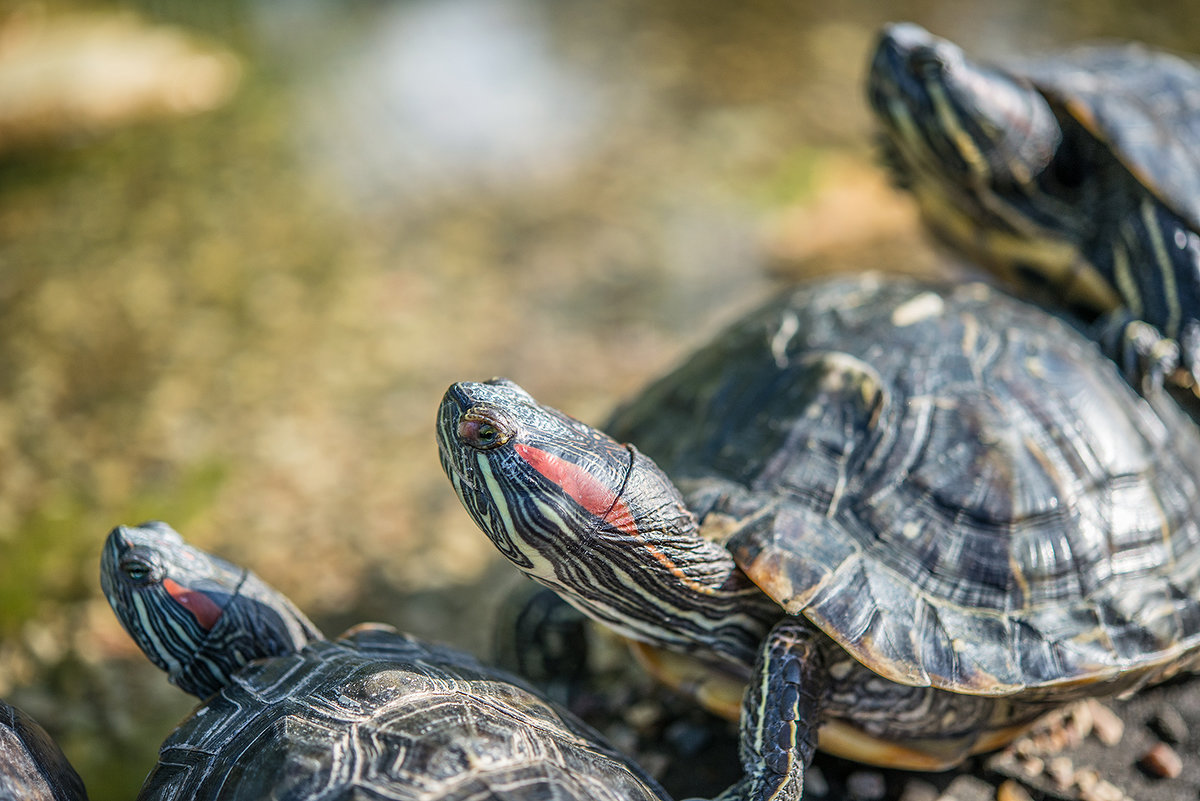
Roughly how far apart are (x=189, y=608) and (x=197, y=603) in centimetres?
3

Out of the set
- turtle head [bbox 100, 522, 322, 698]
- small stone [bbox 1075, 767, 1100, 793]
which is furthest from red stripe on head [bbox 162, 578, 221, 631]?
small stone [bbox 1075, 767, 1100, 793]

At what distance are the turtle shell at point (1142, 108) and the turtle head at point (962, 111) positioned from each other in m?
0.13

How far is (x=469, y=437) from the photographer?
246 cm

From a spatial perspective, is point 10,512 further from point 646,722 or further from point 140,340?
point 646,722

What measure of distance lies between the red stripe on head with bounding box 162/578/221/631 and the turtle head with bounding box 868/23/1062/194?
10.3ft

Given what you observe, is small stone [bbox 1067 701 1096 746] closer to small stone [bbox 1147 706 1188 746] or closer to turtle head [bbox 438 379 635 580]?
small stone [bbox 1147 706 1188 746]

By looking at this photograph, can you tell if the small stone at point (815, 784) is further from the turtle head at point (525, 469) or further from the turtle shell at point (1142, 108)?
the turtle shell at point (1142, 108)

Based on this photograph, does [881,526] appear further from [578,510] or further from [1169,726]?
[1169,726]

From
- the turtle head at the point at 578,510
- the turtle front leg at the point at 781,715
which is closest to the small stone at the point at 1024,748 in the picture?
the turtle front leg at the point at 781,715

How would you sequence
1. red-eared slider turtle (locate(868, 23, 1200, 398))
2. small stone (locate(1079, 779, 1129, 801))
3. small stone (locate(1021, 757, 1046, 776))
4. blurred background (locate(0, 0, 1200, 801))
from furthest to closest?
1. blurred background (locate(0, 0, 1200, 801))
2. red-eared slider turtle (locate(868, 23, 1200, 398))
3. small stone (locate(1021, 757, 1046, 776))
4. small stone (locate(1079, 779, 1129, 801))

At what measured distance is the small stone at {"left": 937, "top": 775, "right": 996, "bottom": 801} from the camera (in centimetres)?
301

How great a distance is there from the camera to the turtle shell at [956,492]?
2.61 m

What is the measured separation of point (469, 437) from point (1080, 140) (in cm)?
280

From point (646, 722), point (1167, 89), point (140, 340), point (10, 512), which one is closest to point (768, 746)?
point (646, 722)
